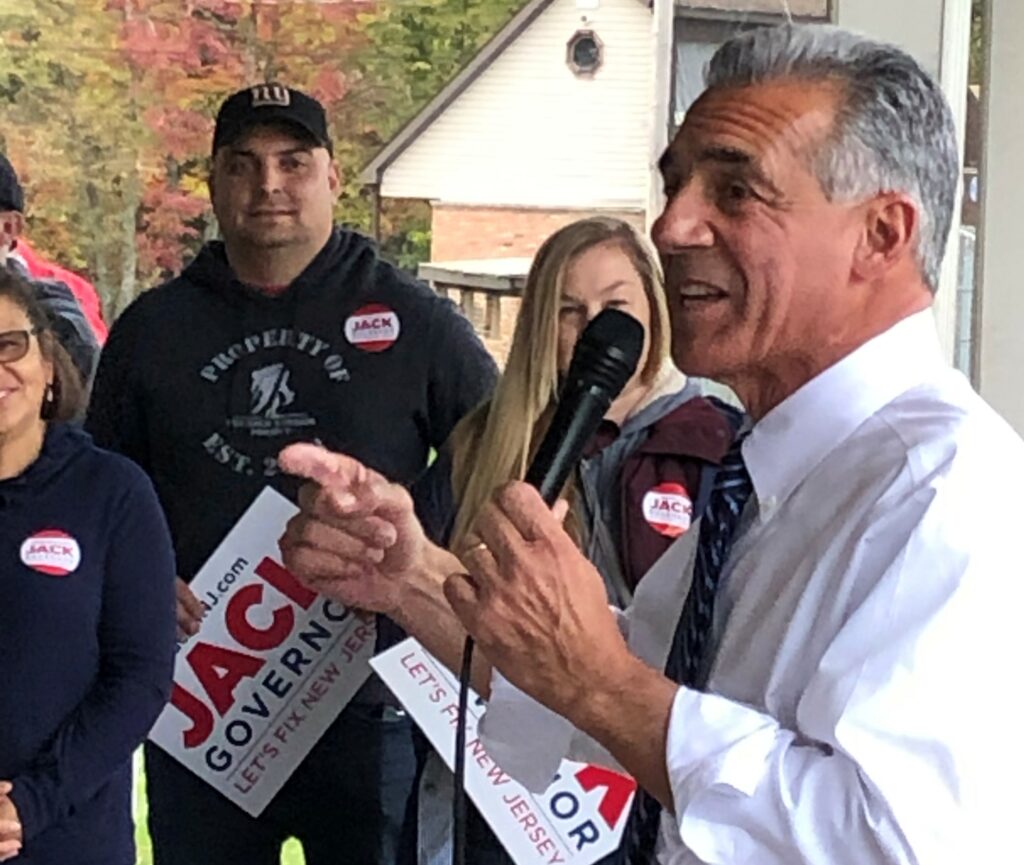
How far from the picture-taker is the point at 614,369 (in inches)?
44.9

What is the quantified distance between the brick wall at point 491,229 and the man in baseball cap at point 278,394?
19.2 inches

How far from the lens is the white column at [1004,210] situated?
2.88m

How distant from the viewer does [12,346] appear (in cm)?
216

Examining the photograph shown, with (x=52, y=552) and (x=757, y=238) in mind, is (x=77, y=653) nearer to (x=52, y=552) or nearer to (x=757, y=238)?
(x=52, y=552)

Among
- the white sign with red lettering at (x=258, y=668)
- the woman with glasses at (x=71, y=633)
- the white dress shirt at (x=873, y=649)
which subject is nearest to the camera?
the white dress shirt at (x=873, y=649)

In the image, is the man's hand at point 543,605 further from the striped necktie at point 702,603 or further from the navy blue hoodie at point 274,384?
the navy blue hoodie at point 274,384

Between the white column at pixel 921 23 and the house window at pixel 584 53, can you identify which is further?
the house window at pixel 584 53

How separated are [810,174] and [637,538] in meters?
0.94

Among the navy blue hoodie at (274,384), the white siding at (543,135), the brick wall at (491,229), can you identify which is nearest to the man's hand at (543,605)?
the navy blue hoodie at (274,384)

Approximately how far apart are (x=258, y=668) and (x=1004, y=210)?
1.76m

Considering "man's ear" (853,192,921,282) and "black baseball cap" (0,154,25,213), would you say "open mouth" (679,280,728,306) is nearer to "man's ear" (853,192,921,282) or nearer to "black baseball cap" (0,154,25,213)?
"man's ear" (853,192,921,282)

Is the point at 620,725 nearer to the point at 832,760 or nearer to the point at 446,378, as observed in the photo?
the point at 832,760

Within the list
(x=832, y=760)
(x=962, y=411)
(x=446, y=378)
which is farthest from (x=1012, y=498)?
(x=446, y=378)

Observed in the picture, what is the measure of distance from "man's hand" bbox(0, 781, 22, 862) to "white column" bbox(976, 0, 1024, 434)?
2.04 m
